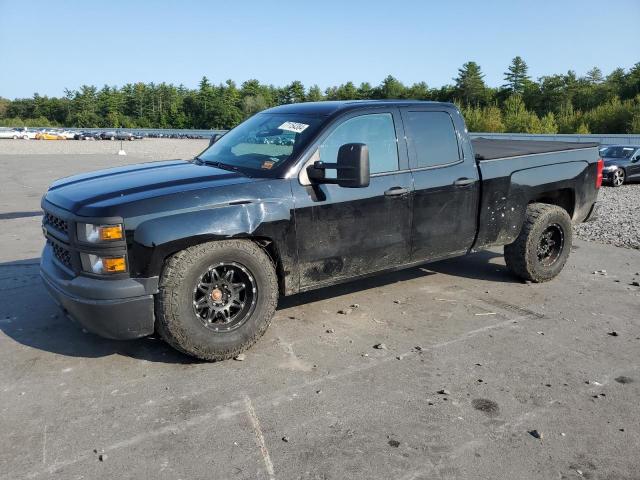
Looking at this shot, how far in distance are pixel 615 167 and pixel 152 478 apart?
17701 mm

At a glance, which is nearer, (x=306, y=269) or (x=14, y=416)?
(x=14, y=416)

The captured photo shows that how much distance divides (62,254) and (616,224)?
9066mm

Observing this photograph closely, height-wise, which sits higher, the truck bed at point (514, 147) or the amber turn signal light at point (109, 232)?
the truck bed at point (514, 147)

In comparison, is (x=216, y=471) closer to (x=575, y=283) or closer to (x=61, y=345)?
(x=61, y=345)

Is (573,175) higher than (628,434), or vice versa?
(573,175)

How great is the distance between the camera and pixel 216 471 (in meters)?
2.68

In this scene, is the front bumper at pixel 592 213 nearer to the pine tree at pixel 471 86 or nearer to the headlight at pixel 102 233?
the headlight at pixel 102 233

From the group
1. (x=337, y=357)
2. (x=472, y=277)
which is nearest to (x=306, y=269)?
(x=337, y=357)

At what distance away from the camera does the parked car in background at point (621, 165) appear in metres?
16.7

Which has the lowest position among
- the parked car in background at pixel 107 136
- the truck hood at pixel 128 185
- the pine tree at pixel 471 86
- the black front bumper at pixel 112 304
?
the black front bumper at pixel 112 304

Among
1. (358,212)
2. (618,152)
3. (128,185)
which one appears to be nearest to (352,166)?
(358,212)

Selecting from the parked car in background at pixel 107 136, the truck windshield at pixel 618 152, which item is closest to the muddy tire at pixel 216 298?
the truck windshield at pixel 618 152

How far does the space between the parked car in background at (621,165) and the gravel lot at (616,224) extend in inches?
116

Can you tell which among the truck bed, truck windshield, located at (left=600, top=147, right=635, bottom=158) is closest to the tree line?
truck windshield, located at (left=600, top=147, right=635, bottom=158)
